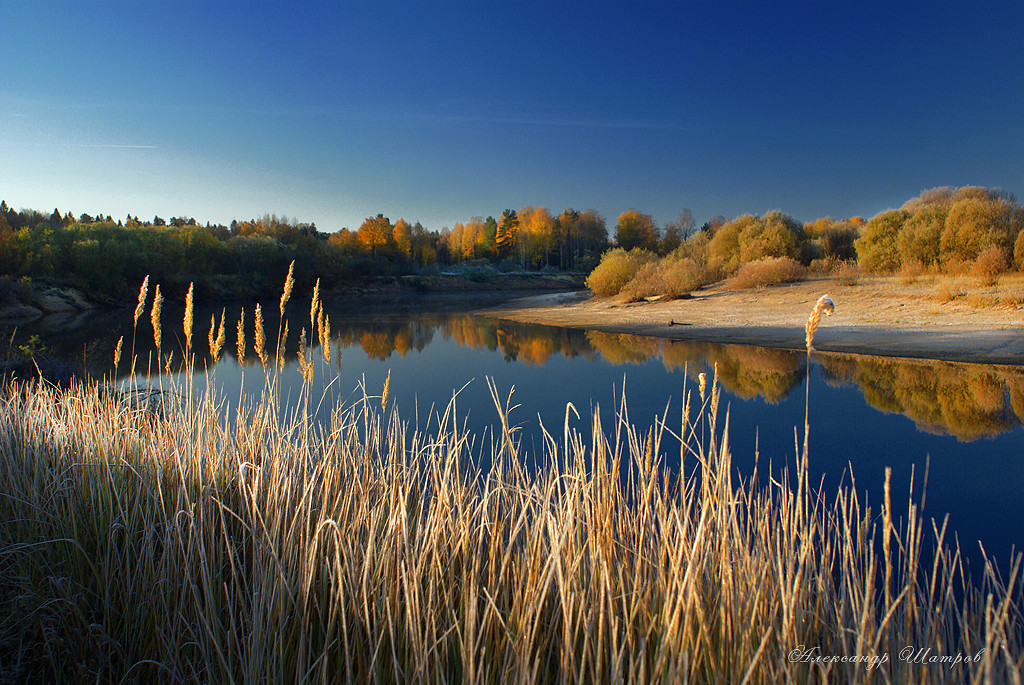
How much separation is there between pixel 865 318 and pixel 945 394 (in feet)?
17.7

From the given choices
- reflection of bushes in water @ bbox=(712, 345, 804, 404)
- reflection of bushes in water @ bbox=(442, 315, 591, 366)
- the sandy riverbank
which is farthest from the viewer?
reflection of bushes in water @ bbox=(442, 315, 591, 366)

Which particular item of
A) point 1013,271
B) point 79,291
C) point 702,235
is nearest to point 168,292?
point 79,291

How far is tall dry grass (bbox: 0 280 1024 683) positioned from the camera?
1289 mm

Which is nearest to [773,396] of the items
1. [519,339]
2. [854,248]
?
[519,339]

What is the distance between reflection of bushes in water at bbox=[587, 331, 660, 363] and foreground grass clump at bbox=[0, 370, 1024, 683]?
24.0 ft

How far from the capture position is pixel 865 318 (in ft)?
35.4

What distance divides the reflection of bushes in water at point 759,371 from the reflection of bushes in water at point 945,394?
834 mm

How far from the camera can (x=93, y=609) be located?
1886 millimetres

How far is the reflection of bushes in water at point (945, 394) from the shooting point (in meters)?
4.96

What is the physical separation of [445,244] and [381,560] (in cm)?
7166

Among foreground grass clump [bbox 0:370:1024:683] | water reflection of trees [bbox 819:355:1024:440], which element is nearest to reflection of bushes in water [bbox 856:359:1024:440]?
water reflection of trees [bbox 819:355:1024:440]

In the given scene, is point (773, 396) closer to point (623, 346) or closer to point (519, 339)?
point (623, 346)
